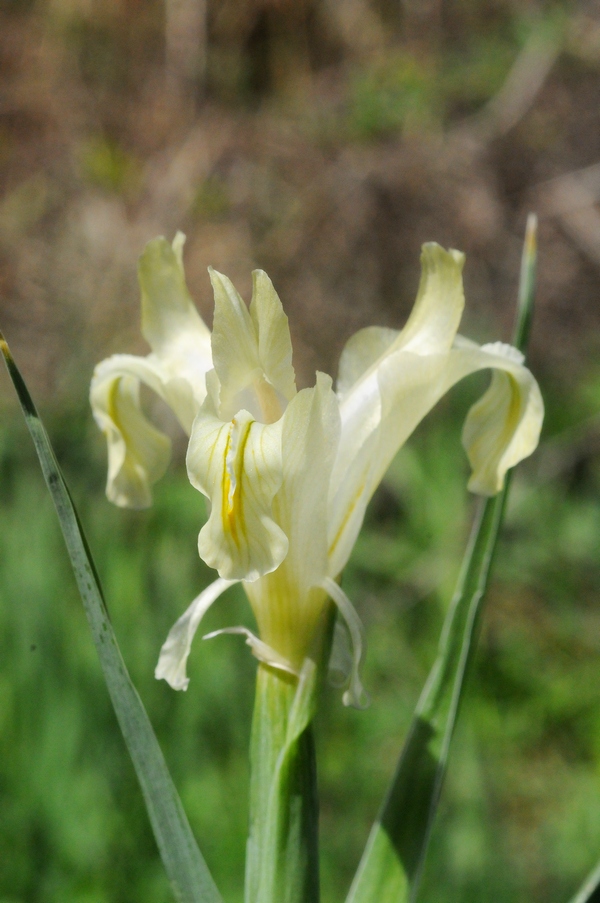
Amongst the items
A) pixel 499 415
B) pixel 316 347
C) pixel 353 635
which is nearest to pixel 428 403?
pixel 499 415

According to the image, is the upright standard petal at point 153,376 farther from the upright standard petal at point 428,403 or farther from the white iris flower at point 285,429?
the upright standard petal at point 428,403

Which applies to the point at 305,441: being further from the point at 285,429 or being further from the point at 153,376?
the point at 153,376

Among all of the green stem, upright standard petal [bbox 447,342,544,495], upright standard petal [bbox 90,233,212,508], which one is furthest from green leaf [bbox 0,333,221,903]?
upright standard petal [bbox 447,342,544,495]

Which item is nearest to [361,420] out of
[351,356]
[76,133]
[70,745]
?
[351,356]

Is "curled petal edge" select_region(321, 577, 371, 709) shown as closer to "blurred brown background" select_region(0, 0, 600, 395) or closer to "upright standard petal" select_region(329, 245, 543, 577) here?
"upright standard petal" select_region(329, 245, 543, 577)

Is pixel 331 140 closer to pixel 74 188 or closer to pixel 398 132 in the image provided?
pixel 398 132

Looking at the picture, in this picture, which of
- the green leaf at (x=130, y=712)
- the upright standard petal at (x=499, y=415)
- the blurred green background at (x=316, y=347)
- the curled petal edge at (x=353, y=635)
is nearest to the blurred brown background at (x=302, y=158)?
the blurred green background at (x=316, y=347)

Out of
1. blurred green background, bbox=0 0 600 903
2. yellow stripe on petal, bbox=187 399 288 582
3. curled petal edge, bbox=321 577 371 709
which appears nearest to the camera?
yellow stripe on petal, bbox=187 399 288 582
